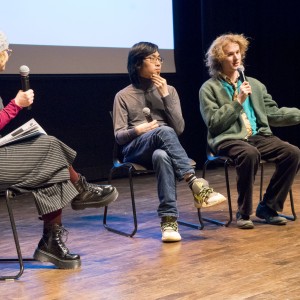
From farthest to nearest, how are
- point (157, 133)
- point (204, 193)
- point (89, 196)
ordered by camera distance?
point (157, 133), point (204, 193), point (89, 196)

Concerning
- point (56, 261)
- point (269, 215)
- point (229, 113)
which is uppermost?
point (229, 113)

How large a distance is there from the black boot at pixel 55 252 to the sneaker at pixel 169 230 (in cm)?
58

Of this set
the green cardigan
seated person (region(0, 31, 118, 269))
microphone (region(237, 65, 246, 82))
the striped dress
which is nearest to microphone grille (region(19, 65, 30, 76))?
seated person (region(0, 31, 118, 269))

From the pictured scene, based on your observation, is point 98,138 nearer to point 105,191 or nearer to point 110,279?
point 105,191

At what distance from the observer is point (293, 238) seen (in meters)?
3.33

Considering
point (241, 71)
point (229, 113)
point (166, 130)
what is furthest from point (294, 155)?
point (166, 130)

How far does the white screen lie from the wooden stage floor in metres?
1.56

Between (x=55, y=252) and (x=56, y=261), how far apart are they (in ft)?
0.13

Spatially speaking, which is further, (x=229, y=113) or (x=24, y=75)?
(x=229, y=113)

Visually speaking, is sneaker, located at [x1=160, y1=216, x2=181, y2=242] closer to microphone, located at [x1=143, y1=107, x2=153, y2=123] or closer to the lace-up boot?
the lace-up boot

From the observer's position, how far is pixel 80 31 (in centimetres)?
541

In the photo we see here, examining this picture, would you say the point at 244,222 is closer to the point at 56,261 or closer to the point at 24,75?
the point at 56,261

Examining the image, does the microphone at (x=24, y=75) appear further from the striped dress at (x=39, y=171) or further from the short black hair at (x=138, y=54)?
the short black hair at (x=138, y=54)

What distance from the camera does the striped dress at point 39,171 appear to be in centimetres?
272
